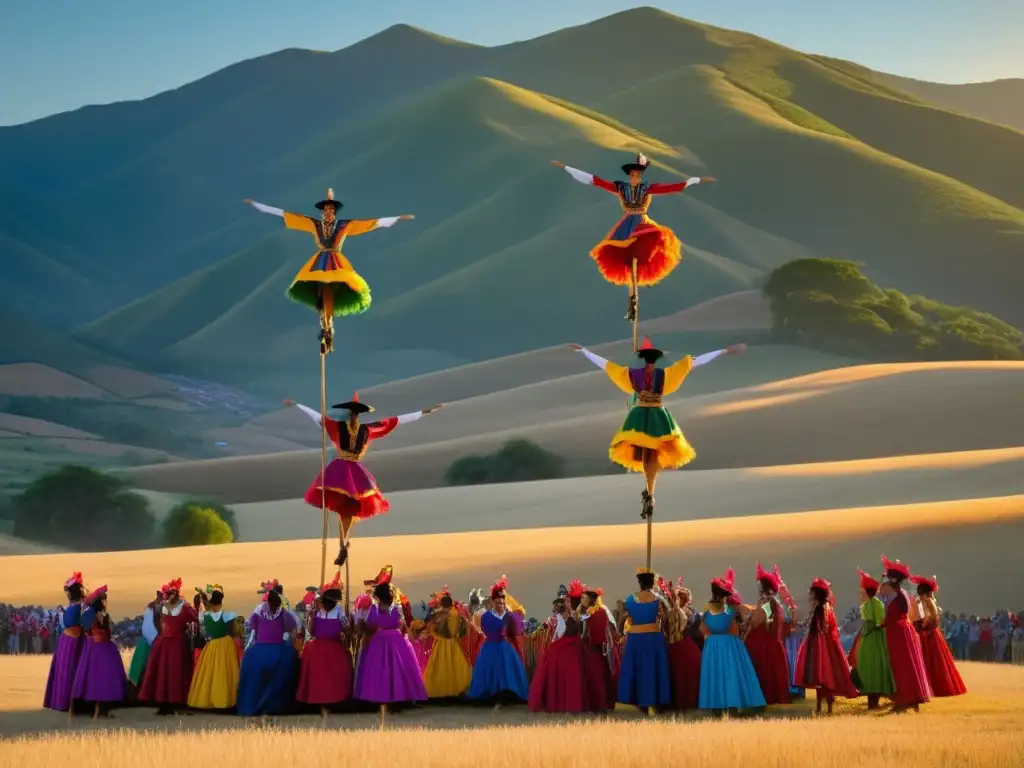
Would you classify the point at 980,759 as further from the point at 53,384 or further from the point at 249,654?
the point at 53,384

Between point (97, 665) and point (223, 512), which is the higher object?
point (223, 512)

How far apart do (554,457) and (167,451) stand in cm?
7350

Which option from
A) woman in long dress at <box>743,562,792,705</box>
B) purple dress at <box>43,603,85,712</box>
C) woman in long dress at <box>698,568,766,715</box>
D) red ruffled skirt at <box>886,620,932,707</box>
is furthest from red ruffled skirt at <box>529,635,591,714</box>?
purple dress at <box>43,603,85,712</box>

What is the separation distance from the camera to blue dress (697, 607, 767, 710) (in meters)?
22.7

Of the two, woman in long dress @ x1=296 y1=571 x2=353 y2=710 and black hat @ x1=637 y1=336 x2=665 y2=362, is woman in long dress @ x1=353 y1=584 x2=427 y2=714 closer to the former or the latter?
woman in long dress @ x1=296 y1=571 x2=353 y2=710

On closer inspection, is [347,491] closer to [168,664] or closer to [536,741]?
[168,664]

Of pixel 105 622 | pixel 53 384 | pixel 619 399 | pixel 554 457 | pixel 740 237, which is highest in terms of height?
pixel 740 237

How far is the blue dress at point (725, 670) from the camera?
74.5ft

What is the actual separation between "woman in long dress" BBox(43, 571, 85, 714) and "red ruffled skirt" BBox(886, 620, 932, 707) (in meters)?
10.1

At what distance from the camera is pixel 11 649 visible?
34.8 metres

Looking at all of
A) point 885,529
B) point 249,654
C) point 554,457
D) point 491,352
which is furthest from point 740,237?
point 249,654

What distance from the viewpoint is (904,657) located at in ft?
76.9

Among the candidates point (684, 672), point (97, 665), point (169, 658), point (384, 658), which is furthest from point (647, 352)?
point (97, 665)

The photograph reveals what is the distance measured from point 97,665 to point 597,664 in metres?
6.23
